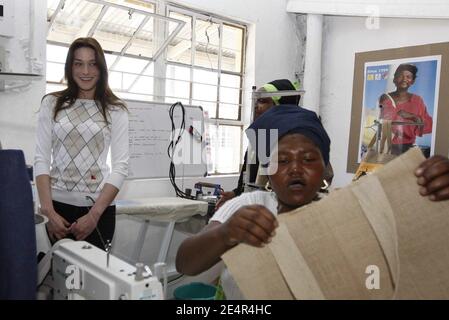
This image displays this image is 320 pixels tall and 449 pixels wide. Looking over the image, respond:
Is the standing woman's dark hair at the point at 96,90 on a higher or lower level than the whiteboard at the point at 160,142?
higher

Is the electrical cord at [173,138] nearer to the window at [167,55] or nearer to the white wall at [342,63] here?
the window at [167,55]

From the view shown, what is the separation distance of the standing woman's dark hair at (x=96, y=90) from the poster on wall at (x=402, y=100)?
2.14 m

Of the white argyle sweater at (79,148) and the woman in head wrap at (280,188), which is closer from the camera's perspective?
the woman in head wrap at (280,188)

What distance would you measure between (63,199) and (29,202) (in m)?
0.91

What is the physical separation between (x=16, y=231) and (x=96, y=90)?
1014 millimetres

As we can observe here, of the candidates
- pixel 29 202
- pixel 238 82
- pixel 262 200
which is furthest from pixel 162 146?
pixel 29 202

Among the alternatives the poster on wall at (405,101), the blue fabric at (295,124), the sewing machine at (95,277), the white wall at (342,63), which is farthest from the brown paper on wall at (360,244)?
the white wall at (342,63)

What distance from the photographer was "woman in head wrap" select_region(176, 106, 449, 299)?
0.66 metres

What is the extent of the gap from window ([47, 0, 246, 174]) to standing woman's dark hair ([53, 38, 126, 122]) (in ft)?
3.85

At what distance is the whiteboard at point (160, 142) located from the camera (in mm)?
2932

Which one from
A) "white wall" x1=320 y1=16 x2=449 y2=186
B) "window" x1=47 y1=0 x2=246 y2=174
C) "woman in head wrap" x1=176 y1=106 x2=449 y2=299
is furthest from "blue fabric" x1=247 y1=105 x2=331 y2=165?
"white wall" x1=320 y1=16 x2=449 y2=186

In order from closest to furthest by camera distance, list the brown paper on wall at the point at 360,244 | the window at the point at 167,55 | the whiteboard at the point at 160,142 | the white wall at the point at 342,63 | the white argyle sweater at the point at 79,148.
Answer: the brown paper on wall at the point at 360,244
the white argyle sweater at the point at 79,148
the window at the point at 167,55
the whiteboard at the point at 160,142
the white wall at the point at 342,63

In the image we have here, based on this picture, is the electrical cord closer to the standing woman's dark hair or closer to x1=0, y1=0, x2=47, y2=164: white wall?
x1=0, y1=0, x2=47, y2=164: white wall
